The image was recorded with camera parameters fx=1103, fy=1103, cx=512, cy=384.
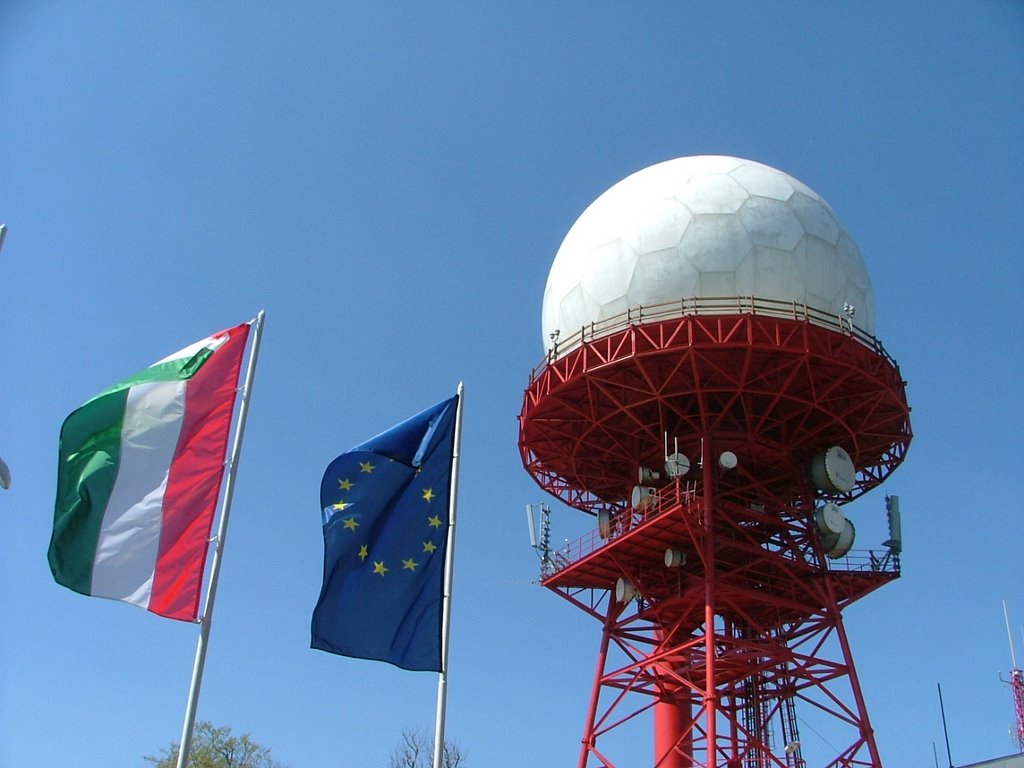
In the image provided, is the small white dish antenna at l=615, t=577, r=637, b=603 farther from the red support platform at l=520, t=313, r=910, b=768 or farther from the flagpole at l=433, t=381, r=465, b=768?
the flagpole at l=433, t=381, r=465, b=768

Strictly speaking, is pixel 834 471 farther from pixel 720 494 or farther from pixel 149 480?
pixel 149 480

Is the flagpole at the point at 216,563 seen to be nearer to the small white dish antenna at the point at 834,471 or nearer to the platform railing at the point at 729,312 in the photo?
the platform railing at the point at 729,312

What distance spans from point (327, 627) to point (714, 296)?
1835 centimetres

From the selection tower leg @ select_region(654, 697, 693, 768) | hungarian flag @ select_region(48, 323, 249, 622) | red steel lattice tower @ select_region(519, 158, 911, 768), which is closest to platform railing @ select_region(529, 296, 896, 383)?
red steel lattice tower @ select_region(519, 158, 911, 768)

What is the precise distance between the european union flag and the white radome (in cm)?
1514

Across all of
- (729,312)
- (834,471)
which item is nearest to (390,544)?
(729,312)

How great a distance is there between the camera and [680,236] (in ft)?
106

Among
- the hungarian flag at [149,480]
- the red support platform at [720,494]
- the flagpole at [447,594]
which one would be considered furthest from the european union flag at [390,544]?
the red support platform at [720,494]

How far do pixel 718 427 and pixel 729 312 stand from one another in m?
4.03

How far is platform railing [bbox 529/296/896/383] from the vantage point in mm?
30859

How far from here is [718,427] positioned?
1305 inches

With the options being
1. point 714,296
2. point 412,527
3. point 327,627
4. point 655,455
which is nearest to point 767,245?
point 714,296

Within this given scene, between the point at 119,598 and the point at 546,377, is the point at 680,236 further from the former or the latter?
the point at 119,598

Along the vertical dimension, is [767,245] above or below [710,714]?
above
